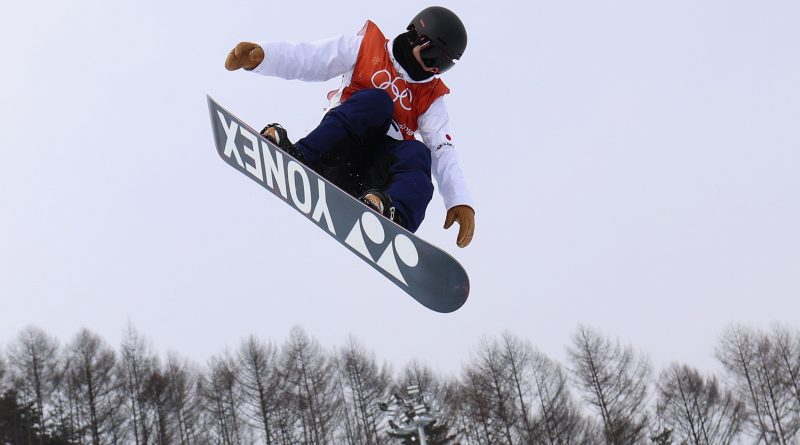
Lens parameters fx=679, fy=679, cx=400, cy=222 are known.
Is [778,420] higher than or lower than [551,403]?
lower

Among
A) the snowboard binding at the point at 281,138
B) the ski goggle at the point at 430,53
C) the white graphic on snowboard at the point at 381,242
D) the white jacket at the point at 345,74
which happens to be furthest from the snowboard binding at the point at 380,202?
the ski goggle at the point at 430,53

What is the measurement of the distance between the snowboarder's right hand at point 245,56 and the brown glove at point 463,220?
5.00 ft

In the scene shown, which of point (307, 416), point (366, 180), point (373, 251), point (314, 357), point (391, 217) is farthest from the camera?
point (314, 357)

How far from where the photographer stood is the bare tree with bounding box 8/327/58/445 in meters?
31.1

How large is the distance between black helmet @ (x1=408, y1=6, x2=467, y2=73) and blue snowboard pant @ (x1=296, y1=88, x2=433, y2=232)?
1.19 ft

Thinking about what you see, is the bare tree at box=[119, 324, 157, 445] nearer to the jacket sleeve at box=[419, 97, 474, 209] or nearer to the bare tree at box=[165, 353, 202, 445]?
the bare tree at box=[165, 353, 202, 445]

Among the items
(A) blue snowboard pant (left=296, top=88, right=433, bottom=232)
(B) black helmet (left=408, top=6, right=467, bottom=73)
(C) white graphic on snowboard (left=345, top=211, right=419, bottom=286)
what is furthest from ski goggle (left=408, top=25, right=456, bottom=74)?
(C) white graphic on snowboard (left=345, top=211, right=419, bottom=286)

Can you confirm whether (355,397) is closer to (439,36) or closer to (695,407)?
(695,407)

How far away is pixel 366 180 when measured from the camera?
4.33 metres

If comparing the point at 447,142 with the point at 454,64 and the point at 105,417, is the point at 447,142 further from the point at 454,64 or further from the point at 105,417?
the point at 105,417

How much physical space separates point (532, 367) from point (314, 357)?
1151cm

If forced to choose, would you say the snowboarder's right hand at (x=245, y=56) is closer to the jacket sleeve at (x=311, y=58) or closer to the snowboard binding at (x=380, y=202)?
the jacket sleeve at (x=311, y=58)

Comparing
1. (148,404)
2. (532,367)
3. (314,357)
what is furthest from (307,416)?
(532,367)

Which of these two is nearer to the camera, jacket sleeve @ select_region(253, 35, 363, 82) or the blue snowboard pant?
the blue snowboard pant
